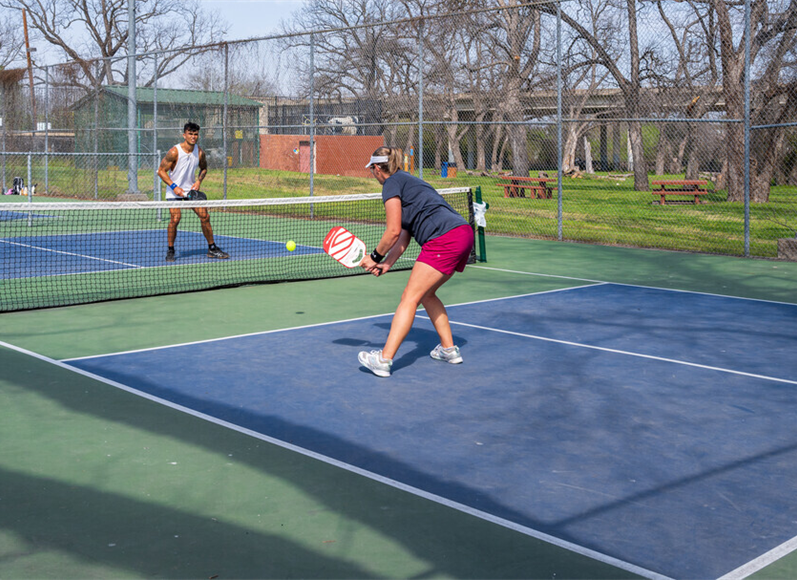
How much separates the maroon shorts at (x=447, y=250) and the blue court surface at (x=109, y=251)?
6.51 metres

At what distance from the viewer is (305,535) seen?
149 inches

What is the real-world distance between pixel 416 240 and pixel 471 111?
17.5 metres

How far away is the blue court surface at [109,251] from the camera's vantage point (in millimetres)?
12188

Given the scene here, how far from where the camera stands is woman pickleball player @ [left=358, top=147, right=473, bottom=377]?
630 cm

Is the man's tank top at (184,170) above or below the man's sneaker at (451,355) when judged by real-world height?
above

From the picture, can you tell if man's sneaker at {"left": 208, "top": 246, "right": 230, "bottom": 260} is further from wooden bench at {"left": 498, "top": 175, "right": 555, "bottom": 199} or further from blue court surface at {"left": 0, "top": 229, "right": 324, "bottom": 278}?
wooden bench at {"left": 498, "top": 175, "right": 555, "bottom": 199}

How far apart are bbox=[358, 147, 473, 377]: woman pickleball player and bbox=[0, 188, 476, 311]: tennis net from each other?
4.15m

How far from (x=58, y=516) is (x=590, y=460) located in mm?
2643

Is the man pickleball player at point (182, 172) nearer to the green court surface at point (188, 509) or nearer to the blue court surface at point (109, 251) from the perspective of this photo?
the blue court surface at point (109, 251)

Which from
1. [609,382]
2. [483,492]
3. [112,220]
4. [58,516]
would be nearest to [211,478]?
[58,516]

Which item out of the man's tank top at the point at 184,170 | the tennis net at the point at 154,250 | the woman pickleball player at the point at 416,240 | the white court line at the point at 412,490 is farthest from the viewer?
the man's tank top at the point at 184,170

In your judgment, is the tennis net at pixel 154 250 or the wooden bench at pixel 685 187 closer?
the tennis net at pixel 154 250

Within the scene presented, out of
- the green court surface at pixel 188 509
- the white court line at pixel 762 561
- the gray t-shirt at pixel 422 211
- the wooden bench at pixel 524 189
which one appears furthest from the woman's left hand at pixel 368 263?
the wooden bench at pixel 524 189

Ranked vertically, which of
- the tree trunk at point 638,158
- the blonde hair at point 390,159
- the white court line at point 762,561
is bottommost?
the white court line at point 762,561
